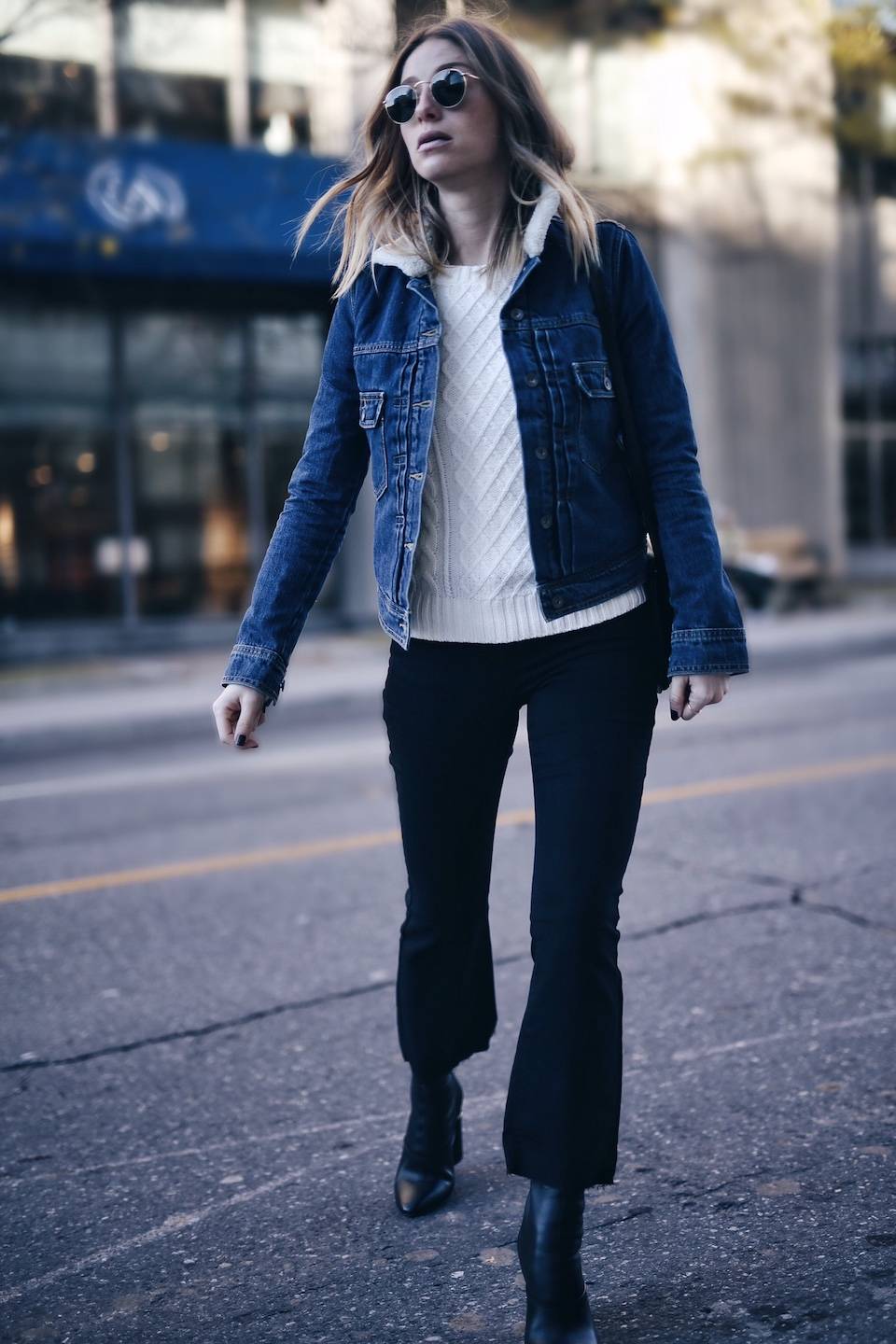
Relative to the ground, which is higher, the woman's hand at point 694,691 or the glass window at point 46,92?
the glass window at point 46,92

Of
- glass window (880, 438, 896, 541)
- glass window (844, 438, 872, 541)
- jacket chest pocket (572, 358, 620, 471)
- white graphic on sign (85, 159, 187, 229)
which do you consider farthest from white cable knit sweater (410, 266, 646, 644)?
glass window (880, 438, 896, 541)

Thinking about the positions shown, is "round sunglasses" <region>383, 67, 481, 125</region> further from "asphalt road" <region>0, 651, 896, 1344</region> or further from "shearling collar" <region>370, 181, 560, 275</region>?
"asphalt road" <region>0, 651, 896, 1344</region>

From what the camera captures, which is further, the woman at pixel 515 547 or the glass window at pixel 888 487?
the glass window at pixel 888 487

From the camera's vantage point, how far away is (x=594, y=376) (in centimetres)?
255

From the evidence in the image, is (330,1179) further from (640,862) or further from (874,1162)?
(640,862)

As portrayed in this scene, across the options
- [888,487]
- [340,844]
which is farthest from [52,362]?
[888,487]

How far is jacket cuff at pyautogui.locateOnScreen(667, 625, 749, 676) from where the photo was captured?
249 cm

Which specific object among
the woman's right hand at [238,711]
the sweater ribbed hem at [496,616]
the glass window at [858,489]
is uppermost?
the glass window at [858,489]

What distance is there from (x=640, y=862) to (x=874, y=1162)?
8.95ft

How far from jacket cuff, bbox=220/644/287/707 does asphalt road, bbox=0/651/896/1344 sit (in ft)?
3.55

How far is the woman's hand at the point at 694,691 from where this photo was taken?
8.18 ft

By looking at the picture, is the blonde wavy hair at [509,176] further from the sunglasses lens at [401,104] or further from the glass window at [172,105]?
the glass window at [172,105]

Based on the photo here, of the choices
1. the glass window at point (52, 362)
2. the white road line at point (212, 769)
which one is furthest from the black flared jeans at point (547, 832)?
the glass window at point (52, 362)

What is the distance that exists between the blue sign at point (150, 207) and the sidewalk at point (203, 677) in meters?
3.85
